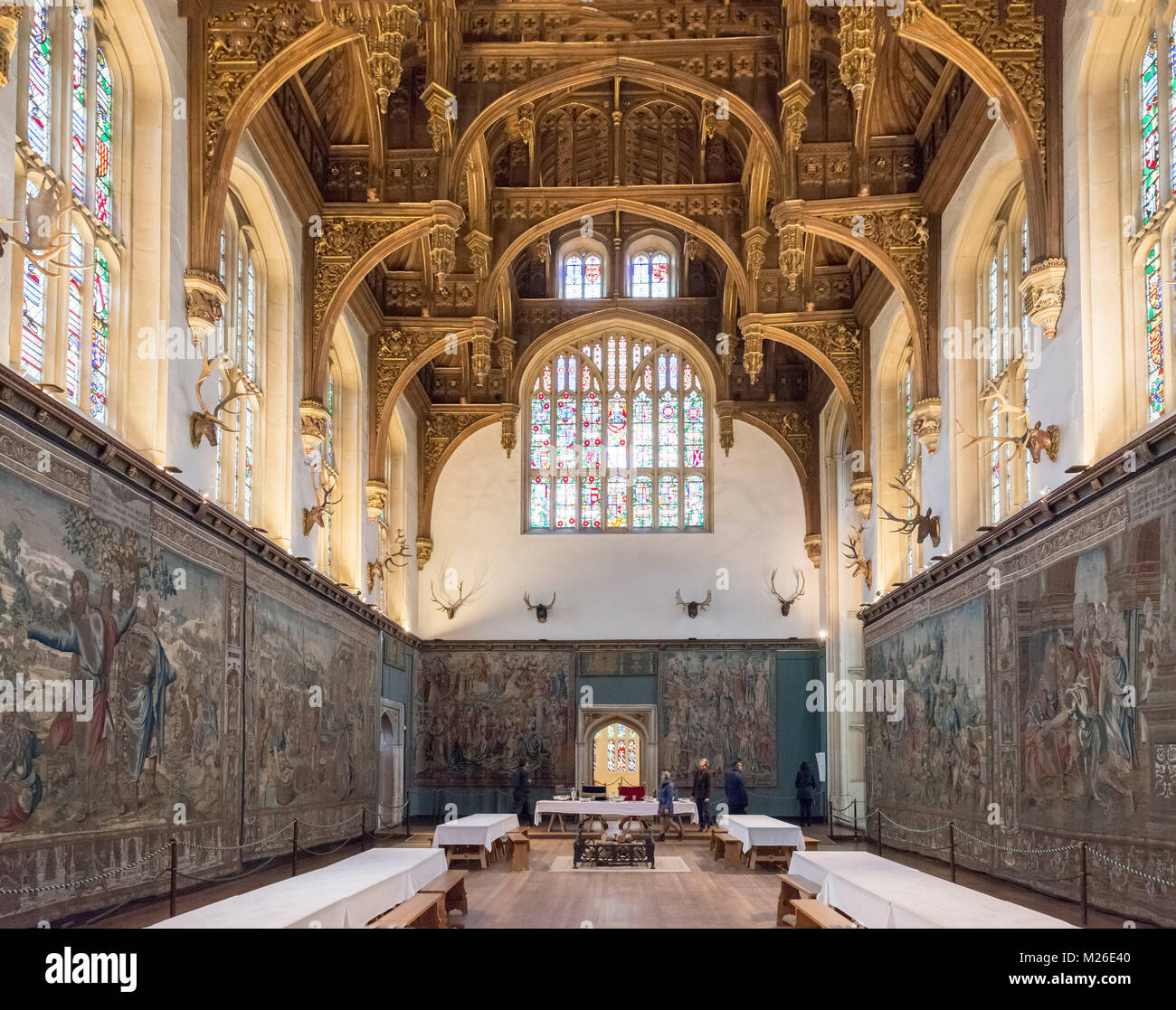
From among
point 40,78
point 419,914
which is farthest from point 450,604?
point 40,78

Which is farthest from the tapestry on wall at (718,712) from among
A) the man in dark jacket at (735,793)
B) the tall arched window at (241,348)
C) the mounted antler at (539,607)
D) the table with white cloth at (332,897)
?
the table with white cloth at (332,897)

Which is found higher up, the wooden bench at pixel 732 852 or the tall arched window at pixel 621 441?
the tall arched window at pixel 621 441

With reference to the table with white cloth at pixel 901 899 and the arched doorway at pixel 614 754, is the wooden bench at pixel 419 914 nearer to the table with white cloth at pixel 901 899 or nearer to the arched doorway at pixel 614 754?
the table with white cloth at pixel 901 899

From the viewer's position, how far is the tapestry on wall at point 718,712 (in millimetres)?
30000

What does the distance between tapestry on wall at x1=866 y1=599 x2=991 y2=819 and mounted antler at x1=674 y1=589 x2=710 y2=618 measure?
6844mm

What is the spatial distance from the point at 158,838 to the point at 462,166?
10155mm

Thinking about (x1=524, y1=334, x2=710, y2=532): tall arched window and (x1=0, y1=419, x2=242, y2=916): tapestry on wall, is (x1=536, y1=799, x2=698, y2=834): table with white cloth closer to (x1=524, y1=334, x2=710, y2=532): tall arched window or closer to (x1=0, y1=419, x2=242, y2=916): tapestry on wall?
(x1=524, y1=334, x2=710, y2=532): tall arched window

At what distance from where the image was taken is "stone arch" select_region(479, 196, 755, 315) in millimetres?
22516

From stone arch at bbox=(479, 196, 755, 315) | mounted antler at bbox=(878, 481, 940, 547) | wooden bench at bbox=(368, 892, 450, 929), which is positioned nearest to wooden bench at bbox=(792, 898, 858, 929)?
wooden bench at bbox=(368, 892, 450, 929)

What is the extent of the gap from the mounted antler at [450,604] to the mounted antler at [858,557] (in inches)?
362

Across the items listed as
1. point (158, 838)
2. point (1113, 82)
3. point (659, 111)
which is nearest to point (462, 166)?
point (659, 111)

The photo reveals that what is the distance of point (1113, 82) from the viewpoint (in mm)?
13336

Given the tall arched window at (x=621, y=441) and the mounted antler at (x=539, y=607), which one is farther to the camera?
the tall arched window at (x=621, y=441)
